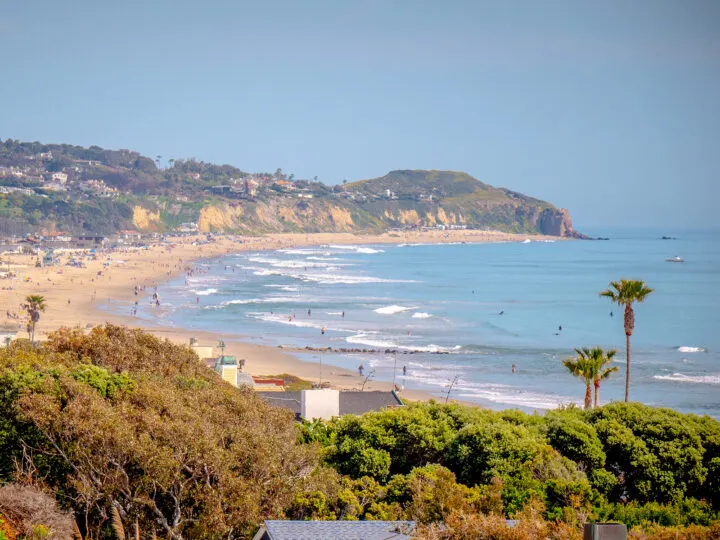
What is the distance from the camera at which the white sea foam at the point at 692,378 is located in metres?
42.1

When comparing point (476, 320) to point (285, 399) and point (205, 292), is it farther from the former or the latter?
point (285, 399)

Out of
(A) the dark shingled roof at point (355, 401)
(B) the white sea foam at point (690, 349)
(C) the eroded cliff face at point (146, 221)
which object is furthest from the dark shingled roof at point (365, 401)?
(C) the eroded cliff face at point (146, 221)

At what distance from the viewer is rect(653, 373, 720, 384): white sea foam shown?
4209cm

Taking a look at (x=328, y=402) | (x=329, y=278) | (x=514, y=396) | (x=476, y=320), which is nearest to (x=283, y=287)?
(x=329, y=278)

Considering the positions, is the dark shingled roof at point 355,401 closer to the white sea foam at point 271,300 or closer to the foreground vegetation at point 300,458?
the foreground vegetation at point 300,458

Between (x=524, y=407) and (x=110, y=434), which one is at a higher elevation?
(x=110, y=434)

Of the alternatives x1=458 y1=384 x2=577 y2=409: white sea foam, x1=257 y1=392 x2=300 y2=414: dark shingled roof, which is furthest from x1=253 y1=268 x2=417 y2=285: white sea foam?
x1=257 y1=392 x2=300 y2=414: dark shingled roof

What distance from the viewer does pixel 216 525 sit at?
1238 centimetres

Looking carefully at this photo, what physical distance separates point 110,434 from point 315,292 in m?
68.4

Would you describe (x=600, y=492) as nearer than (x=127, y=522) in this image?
No

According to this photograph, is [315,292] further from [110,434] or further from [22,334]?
[110,434]

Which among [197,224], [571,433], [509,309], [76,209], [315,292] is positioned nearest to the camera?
[571,433]

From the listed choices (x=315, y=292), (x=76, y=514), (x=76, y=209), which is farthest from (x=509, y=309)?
(x=76, y=209)

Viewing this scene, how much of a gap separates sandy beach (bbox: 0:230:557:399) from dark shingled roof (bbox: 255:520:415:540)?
25475 mm
